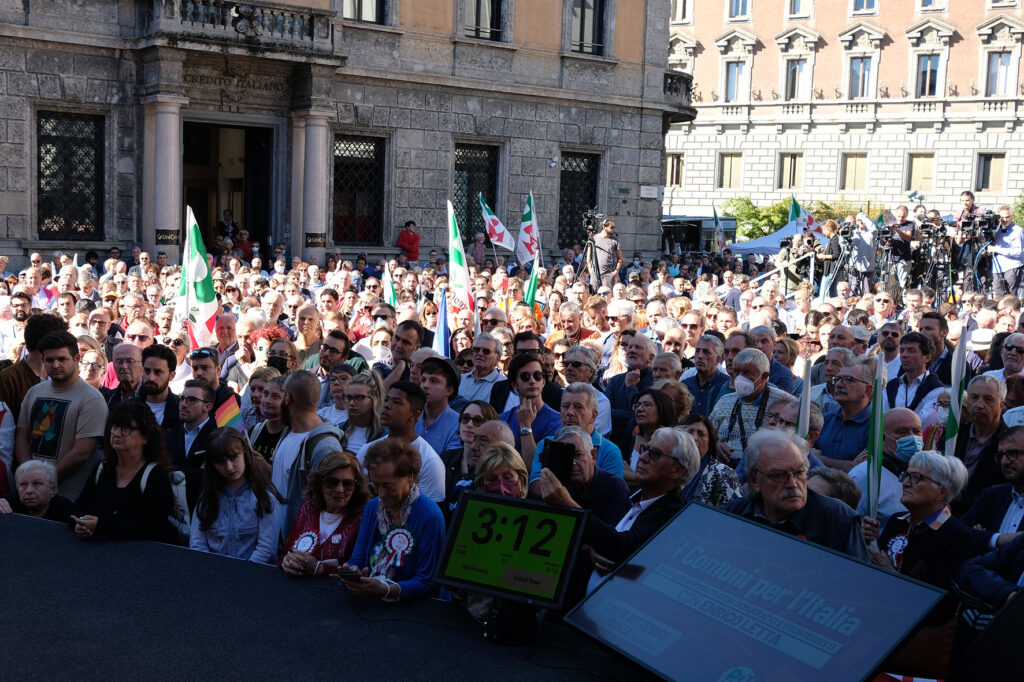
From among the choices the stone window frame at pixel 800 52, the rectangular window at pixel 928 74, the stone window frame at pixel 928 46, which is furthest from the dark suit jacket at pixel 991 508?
the stone window frame at pixel 800 52

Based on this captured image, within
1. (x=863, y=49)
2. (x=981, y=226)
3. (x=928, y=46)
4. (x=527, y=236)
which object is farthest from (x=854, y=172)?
(x=527, y=236)

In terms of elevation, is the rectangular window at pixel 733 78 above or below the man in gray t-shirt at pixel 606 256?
above

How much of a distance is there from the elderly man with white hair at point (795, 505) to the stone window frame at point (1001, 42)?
51496 millimetres

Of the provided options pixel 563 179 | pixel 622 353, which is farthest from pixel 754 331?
pixel 563 179

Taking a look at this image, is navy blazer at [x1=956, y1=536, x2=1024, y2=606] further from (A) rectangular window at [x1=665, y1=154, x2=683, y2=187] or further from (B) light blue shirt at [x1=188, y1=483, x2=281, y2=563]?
(A) rectangular window at [x1=665, y1=154, x2=683, y2=187]

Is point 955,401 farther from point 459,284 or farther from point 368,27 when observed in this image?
point 368,27

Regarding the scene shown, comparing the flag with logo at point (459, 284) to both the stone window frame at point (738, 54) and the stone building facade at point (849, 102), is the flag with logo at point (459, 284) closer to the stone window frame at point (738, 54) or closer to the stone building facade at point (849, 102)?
the stone building facade at point (849, 102)

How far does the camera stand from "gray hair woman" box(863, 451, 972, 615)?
16.2ft

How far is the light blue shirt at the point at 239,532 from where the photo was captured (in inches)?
231

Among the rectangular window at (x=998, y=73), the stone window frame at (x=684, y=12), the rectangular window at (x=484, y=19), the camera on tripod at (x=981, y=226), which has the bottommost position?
the camera on tripod at (x=981, y=226)

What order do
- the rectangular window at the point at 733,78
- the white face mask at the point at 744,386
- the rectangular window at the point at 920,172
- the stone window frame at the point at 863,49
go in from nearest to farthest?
the white face mask at the point at 744,386 < the rectangular window at the point at 920,172 < the stone window frame at the point at 863,49 < the rectangular window at the point at 733,78

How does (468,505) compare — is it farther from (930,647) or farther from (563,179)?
(563,179)

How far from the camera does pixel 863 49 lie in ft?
179

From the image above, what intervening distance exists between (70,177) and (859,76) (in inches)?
1672
